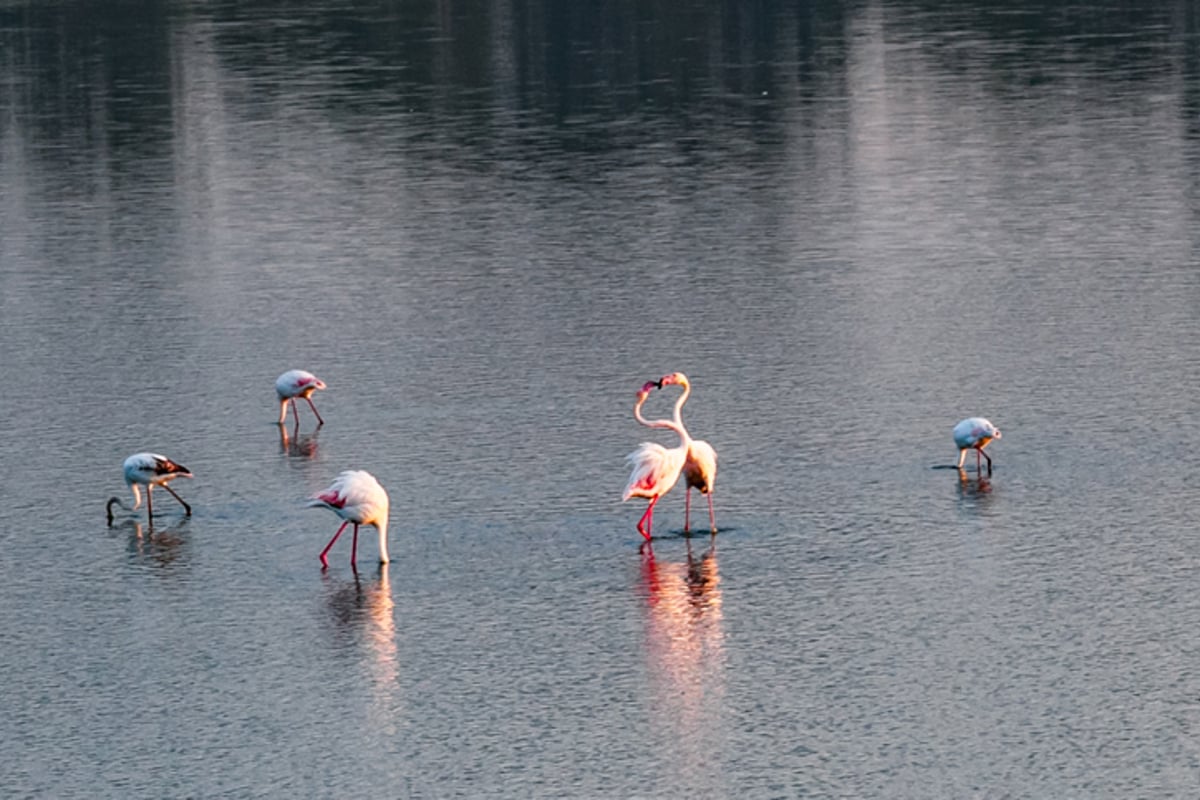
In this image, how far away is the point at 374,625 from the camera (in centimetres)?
1714

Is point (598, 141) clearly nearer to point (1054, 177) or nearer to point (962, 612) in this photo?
point (1054, 177)

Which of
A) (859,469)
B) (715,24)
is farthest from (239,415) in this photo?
(715,24)

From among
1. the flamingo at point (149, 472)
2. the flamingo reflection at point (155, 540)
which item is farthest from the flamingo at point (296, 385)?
the flamingo reflection at point (155, 540)

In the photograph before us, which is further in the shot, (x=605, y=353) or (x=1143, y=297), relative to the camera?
(x=1143, y=297)

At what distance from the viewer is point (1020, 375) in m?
24.0

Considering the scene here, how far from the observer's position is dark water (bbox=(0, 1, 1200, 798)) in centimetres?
1488

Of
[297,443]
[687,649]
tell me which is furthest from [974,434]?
[297,443]

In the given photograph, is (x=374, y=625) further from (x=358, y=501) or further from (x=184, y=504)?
(x=184, y=504)

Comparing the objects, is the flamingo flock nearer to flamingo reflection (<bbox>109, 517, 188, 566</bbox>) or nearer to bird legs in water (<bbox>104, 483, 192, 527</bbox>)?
bird legs in water (<bbox>104, 483, 192, 527</bbox>)

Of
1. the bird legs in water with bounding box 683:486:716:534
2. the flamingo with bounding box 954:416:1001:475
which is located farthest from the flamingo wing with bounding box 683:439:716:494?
the flamingo with bounding box 954:416:1001:475

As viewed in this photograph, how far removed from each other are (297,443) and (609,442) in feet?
10.2

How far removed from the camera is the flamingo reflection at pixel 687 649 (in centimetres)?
1480

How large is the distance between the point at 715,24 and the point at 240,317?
3599cm

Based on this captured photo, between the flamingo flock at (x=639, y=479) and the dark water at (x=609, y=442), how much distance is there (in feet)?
1.02
